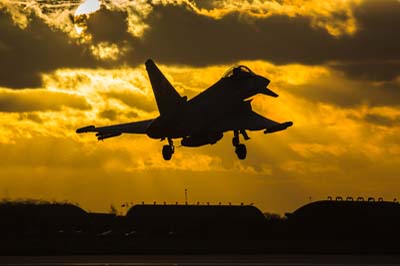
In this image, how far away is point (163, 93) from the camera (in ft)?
339

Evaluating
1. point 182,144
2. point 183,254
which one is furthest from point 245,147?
point 183,254

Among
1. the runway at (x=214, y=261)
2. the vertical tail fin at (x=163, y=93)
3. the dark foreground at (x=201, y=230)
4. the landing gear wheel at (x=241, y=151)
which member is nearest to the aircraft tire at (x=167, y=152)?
the vertical tail fin at (x=163, y=93)

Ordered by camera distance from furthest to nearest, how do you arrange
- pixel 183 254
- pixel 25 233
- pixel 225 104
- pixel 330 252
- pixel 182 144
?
pixel 25 233 → pixel 330 252 → pixel 183 254 → pixel 225 104 → pixel 182 144

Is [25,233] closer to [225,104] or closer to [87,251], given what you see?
[87,251]

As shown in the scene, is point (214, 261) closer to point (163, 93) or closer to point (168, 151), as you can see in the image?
point (168, 151)

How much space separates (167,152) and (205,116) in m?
6.20

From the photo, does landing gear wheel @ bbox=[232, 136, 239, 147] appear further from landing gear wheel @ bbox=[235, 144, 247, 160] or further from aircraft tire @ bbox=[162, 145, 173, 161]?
aircraft tire @ bbox=[162, 145, 173, 161]

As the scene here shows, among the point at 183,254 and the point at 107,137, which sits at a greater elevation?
the point at 107,137

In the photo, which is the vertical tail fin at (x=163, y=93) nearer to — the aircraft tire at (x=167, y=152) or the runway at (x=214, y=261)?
the aircraft tire at (x=167, y=152)

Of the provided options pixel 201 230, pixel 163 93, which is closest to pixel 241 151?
pixel 163 93

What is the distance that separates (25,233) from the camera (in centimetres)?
15475

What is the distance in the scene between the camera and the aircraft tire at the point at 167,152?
96.9 m

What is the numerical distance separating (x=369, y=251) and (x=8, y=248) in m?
48.9

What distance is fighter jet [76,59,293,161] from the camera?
98688 mm
